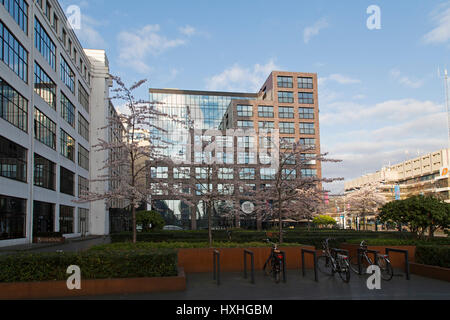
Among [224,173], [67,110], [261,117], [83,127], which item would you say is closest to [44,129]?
[67,110]

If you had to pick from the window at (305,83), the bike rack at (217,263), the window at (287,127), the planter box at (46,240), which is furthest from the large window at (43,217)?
the window at (305,83)

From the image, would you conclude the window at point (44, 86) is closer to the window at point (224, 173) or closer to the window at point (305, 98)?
the window at point (224, 173)

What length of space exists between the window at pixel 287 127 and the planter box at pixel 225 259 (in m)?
65.9

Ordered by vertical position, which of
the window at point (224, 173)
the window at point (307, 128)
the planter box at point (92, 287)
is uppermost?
the window at point (307, 128)

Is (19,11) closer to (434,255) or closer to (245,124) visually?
(434,255)

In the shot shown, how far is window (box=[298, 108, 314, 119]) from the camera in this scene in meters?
80.9

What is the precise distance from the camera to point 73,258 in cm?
1019

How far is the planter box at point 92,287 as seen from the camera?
31.4ft

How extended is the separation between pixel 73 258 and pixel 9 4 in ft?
89.5

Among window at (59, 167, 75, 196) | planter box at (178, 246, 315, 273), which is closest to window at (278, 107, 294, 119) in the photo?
window at (59, 167, 75, 196)

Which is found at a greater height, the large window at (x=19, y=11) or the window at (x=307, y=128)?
the large window at (x=19, y=11)

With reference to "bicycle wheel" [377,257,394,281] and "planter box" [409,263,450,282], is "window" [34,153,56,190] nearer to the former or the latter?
"bicycle wheel" [377,257,394,281]

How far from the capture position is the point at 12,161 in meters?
30.5
